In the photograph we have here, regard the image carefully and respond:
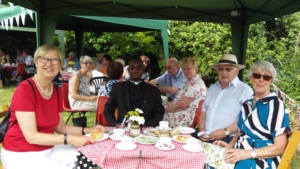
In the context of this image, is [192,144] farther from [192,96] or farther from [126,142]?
[192,96]

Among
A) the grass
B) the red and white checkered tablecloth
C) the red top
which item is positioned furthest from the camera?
the grass

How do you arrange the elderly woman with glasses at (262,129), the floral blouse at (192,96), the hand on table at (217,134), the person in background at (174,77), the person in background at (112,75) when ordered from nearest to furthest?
the elderly woman with glasses at (262,129) → the hand on table at (217,134) → the floral blouse at (192,96) → the person in background at (112,75) → the person in background at (174,77)

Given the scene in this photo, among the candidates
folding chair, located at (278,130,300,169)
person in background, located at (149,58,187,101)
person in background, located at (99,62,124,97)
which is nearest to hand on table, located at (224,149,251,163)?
folding chair, located at (278,130,300,169)

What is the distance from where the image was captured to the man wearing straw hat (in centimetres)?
278

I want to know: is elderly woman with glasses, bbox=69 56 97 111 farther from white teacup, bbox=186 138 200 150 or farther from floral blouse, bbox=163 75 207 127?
white teacup, bbox=186 138 200 150

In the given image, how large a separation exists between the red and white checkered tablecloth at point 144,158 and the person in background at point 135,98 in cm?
120

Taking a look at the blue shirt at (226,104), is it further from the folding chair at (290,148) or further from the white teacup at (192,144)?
the white teacup at (192,144)

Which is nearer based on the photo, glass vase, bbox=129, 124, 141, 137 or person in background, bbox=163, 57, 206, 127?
glass vase, bbox=129, 124, 141, 137

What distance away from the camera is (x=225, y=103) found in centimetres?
284

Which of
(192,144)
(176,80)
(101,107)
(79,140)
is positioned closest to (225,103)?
(192,144)

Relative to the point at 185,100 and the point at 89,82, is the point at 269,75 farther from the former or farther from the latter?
the point at 89,82

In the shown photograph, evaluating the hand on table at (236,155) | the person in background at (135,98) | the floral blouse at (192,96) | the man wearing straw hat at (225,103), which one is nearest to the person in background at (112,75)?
the person in background at (135,98)

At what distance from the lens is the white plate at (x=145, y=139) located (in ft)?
6.73

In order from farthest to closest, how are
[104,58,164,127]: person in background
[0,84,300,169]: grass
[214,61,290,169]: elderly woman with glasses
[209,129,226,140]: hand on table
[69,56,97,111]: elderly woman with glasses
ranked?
[69,56,97,111]: elderly woman with glasses, [0,84,300,169]: grass, [104,58,164,127]: person in background, [209,129,226,140]: hand on table, [214,61,290,169]: elderly woman with glasses
